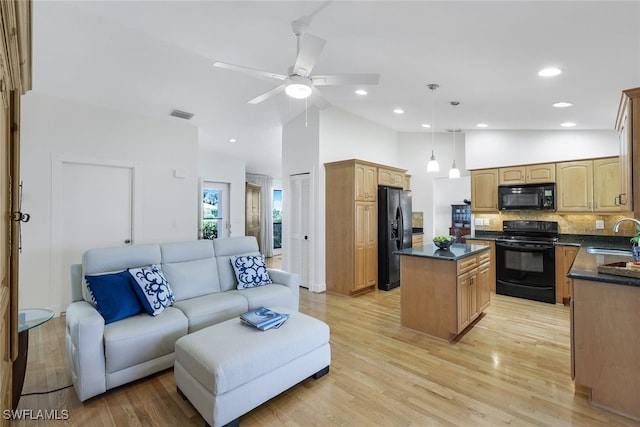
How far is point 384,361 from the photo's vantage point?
267 centimetres

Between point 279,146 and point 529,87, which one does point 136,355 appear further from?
point 279,146

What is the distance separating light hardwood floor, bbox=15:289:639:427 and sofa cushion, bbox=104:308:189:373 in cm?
22

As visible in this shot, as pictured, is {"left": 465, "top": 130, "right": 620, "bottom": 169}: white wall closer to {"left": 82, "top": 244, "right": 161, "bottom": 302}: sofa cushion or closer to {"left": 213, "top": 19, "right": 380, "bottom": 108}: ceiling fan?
{"left": 213, "top": 19, "right": 380, "bottom": 108}: ceiling fan

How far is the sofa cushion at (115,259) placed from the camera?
262 cm

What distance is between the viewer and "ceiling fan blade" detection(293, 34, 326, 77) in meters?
2.12

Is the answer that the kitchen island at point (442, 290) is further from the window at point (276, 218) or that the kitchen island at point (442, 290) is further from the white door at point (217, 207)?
the window at point (276, 218)

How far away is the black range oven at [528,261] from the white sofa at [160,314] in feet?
10.6

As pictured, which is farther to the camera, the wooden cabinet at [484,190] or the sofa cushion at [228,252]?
the wooden cabinet at [484,190]

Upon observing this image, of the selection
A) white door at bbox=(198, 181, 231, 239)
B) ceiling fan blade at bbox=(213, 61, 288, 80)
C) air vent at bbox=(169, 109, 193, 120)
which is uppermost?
air vent at bbox=(169, 109, 193, 120)

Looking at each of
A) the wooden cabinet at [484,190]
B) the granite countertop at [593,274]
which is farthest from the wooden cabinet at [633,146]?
the wooden cabinet at [484,190]

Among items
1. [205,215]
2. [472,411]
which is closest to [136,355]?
[472,411]

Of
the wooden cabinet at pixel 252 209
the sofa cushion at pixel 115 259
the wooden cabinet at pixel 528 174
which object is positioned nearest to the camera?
the sofa cushion at pixel 115 259

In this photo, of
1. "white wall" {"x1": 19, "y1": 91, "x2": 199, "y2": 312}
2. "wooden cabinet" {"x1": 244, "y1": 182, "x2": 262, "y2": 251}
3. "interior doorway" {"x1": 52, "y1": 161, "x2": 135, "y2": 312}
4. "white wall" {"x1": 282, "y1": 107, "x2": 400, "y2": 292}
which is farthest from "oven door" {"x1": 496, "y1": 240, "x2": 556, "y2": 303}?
"wooden cabinet" {"x1": 244, "y1": 182, "x2": 262, "y2": 251}

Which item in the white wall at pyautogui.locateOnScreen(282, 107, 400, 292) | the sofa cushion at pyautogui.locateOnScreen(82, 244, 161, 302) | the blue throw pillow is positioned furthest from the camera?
the white wall at pyautogui.locateOnScreen(282, 107, 400, 292)
